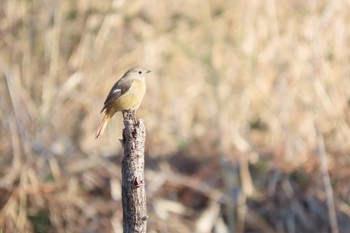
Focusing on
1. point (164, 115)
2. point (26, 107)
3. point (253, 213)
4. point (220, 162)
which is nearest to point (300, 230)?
point (253, 213)

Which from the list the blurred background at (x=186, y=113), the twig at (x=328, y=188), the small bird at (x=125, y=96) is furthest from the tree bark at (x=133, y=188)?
the twig at (x=328, y=188)

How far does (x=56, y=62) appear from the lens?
851cm

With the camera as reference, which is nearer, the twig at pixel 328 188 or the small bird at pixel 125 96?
the small bird at pixel 125 96

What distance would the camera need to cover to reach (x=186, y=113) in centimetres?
947

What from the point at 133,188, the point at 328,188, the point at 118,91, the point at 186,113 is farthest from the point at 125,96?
the point at 186,113

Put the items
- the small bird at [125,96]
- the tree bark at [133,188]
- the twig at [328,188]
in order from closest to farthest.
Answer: the tree bark at [133,188] → the small bird at [125,96] → the twig at [328,188]

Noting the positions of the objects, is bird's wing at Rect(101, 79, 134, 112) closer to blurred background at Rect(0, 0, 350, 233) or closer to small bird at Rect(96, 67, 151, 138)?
small bird at Rect(96, 67, 151, 138)

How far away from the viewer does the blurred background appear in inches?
316

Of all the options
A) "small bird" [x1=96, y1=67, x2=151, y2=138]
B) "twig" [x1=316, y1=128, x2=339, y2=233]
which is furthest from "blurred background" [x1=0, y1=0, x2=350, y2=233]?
"small bird" [x1=96, y1=67, x2=151, y2=138]

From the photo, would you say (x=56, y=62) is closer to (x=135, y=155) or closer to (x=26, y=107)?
(x=26, y=107)

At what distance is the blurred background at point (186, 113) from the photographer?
8.02 meters

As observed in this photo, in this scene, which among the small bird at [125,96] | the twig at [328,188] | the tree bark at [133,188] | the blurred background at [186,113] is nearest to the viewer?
the tree bark at [133,188]

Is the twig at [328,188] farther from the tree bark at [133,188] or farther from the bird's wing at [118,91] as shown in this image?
the tree bark at [133,188]

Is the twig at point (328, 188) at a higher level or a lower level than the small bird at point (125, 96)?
higher
